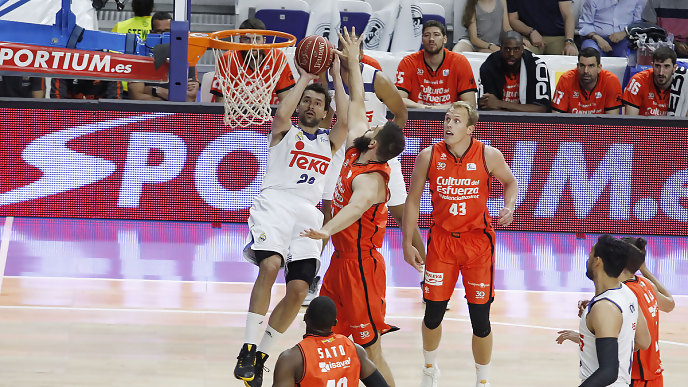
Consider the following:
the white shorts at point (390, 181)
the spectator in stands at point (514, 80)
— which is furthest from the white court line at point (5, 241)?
the spectator in stands at point (514, 80)

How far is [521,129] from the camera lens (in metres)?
10.8

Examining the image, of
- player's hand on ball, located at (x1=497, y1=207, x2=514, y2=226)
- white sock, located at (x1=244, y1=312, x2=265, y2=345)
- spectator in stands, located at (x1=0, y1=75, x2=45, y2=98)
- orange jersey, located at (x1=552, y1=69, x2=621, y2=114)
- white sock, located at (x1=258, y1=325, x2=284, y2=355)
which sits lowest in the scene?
white sock, located at (x1=258, y1=325, x2=284, y2=355)

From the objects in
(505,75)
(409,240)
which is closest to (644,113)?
(505,75)

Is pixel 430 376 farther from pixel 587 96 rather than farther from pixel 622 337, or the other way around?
pixel 587 96

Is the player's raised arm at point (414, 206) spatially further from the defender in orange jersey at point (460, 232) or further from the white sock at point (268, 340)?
the white sock at point (268, 340)

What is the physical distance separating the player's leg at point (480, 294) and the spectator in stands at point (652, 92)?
5.43 meters

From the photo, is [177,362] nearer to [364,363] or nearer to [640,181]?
[364,363]

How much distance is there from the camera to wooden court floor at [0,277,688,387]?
22.5 ft

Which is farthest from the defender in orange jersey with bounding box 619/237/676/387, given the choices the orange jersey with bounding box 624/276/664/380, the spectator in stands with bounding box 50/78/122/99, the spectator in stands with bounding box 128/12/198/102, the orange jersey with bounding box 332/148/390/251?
the spectator in stands with bounding box 50/78/122/99

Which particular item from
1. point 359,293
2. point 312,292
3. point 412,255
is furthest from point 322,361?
point 312,292

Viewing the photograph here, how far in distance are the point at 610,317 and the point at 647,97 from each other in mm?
7272

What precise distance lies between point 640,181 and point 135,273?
5403 mm

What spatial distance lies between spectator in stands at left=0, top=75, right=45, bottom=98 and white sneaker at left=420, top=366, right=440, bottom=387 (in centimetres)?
666

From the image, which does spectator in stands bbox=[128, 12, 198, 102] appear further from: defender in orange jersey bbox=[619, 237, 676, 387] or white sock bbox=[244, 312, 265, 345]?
defender in orange jersey bbox=[619, 237, 676, 387]
